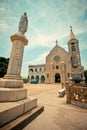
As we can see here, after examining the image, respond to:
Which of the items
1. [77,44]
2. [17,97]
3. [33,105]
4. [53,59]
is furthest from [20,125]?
[77,44]

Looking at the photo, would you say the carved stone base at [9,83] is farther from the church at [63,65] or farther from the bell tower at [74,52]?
the bell tower at [74,52]

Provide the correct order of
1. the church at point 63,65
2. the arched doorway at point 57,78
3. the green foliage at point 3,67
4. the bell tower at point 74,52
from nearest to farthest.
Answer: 1. the green foliage at point 3,67
2. the church at point 63,65
3. the arched doorway at point 57,78
4. the bell tower at point 74,52

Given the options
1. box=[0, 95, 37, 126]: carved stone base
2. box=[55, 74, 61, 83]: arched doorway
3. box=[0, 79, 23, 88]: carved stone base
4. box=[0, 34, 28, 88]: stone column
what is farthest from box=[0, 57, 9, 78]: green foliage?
box=[0, 95, 37, 126]: carved stone base

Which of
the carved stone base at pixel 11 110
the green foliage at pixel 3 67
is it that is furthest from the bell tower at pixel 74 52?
the carved stone base at pixel 11 110

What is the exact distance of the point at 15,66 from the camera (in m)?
3.87

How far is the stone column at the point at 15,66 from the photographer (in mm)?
3478

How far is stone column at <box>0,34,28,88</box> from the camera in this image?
348cm

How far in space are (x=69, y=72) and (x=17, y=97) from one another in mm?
27330

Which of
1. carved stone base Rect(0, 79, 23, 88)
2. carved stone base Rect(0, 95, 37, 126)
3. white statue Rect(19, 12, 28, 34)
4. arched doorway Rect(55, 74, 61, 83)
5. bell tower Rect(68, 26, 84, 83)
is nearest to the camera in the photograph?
carved stone base Rect(0, 95, 37, 126)

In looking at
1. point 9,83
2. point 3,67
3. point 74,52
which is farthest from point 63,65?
point 9,83

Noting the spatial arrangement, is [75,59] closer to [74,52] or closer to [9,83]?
[74,52]

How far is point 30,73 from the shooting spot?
43.2 m

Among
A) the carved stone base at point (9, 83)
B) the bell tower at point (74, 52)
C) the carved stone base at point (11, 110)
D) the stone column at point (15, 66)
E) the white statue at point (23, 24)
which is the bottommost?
the carved stone base at point (11, 110)

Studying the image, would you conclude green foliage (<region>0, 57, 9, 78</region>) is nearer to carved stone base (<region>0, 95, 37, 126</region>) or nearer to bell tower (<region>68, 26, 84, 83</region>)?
bell tower (<region>68, 26, 84, 83</region>)
